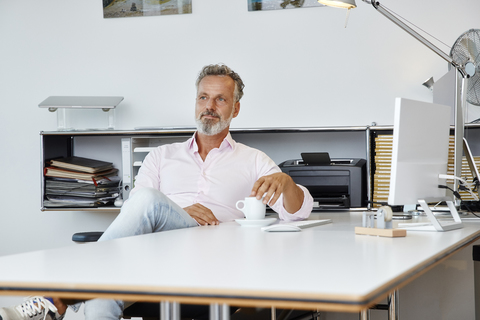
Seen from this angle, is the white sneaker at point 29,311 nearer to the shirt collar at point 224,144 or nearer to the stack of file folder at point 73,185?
the shirt collar at point 224,144

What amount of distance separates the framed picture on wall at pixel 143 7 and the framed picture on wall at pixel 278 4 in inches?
15.0

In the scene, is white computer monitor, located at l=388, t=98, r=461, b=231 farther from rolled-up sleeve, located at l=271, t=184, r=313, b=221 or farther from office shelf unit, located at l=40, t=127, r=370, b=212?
office shelf unit, located at l=40, t=127, r=370, b=212

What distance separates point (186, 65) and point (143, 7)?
0.45 meters

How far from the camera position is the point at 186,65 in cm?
297

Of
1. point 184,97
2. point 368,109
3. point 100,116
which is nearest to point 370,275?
point 368,109

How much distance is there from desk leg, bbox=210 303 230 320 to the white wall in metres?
2.01

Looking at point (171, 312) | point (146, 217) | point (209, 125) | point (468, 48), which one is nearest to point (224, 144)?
point (209, 125)

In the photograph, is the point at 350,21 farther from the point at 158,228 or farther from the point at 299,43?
the point at 158,228

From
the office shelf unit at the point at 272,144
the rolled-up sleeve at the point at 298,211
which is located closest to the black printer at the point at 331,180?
the office shelf unit at the point at 272,144

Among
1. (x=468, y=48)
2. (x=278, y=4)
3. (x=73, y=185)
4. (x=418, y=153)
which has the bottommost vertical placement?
(x=73, y=185)

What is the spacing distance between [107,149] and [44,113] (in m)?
0.47

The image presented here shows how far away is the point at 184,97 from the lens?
9.70ft

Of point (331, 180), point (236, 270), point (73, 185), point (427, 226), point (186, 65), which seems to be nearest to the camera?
point (236, 270)

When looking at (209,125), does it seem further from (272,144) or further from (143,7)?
(143,7)
